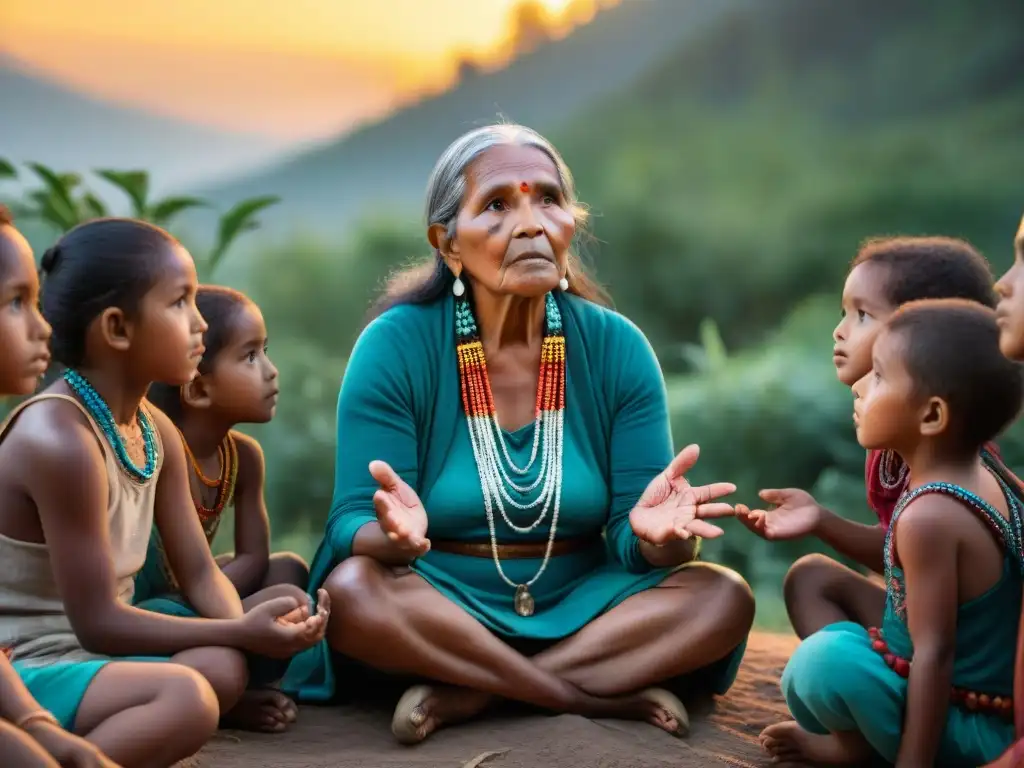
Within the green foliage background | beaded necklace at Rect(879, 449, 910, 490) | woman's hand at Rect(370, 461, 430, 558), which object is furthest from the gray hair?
the green foliage background

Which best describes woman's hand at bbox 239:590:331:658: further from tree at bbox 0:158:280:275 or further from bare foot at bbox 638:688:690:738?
tree at bbox 0:158:280:275

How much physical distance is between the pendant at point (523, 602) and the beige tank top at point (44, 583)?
106 centimetres

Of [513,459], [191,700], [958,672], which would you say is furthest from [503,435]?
[958,672]

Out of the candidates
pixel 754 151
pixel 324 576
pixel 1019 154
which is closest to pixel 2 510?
pixel 324 576

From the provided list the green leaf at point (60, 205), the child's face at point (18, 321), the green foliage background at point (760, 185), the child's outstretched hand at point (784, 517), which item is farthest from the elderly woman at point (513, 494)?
the green foliage background at point (760, 185)

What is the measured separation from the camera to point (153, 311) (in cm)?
294

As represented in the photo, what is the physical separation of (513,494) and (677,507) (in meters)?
0.47

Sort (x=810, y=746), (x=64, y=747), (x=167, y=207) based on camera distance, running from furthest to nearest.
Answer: (x=167, y=207)
(x=810, y=746)
(x=64, y=747)

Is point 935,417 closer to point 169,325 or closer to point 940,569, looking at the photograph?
point 940,569

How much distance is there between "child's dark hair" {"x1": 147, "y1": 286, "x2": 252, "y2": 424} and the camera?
3.63 meters

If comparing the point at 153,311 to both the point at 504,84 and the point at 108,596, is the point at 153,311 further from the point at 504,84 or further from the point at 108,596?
the point at 504,84

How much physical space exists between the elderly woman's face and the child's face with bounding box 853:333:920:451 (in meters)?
0.92

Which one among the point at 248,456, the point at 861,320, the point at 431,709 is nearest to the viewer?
the point at 431,709

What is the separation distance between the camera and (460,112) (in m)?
7.62
